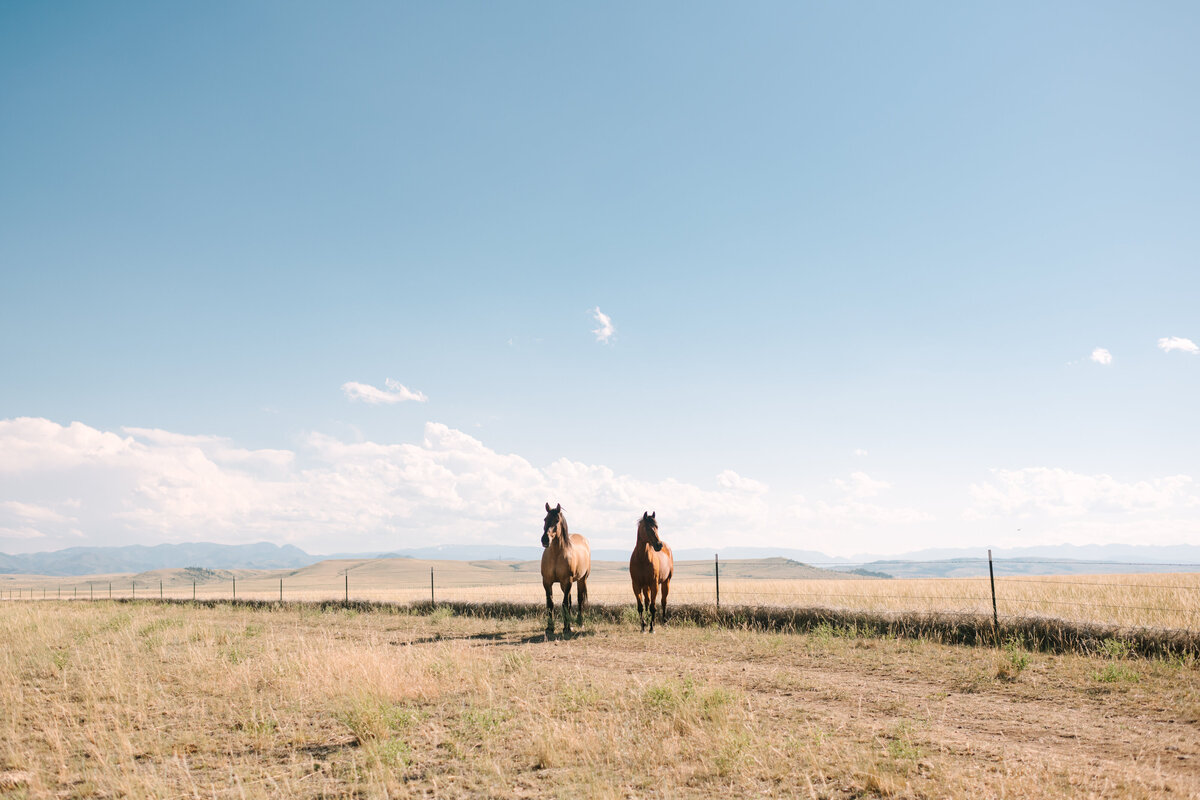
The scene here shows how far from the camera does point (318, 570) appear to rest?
17162 cm

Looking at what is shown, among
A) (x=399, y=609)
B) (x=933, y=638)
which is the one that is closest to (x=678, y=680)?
(x=933, y=638)

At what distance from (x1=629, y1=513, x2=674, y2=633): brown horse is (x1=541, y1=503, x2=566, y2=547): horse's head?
78.5 inches

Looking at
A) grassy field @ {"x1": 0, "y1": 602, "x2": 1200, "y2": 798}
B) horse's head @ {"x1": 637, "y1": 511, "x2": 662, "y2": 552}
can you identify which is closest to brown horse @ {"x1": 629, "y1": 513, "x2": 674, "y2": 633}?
horse's head @ {"x1": 637, "y1": 511, "x2": 662, "y2": 552}

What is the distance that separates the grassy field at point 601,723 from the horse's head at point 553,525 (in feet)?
13.0

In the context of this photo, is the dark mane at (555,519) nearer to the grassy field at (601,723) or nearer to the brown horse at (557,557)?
the brown horse at (557,557)

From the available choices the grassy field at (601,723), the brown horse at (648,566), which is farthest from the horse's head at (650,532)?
the grassy field at (601,723)

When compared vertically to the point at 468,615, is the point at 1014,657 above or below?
above

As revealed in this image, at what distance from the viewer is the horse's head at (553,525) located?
16.5m

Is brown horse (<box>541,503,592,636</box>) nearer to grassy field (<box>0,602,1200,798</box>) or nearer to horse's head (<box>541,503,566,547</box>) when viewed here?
horse's head (<box>541,503,566,547</box>)

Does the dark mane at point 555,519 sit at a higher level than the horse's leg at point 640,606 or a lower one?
higher

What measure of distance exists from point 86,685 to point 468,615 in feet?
43.4

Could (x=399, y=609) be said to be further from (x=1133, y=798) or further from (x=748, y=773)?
(x=1133, y=798)

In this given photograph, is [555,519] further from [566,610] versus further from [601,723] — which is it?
[601,723]

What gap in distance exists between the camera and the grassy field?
5.78m
